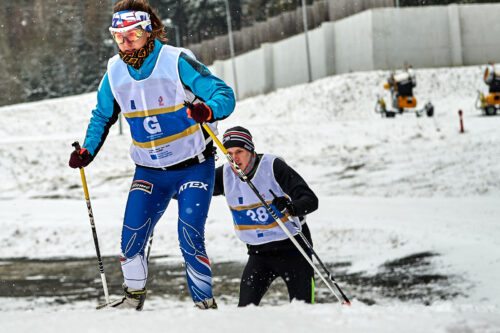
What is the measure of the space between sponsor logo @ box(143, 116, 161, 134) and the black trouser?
4.46 feet

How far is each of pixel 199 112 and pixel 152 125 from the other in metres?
0.45

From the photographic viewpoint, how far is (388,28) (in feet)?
118

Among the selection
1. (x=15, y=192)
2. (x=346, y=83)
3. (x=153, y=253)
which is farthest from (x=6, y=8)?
(x=153, y=253)

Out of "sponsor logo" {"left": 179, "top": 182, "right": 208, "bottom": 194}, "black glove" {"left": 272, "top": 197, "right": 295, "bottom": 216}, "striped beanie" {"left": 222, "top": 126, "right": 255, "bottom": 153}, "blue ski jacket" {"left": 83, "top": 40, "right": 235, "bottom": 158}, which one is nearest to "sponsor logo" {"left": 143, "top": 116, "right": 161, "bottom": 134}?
"blue ski jacket" {"left": 83, "top": 40, "right": 235, "bottom": 158}

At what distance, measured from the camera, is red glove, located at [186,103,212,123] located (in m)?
4.23

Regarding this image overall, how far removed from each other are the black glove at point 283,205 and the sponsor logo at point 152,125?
37.5 inches

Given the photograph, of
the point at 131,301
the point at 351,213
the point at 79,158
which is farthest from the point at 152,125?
the point at 351,213

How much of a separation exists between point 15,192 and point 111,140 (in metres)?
7.87

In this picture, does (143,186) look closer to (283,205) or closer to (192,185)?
(192,185)

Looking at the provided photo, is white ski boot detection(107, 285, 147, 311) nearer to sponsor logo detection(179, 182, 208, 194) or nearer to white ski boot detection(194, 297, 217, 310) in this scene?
white ski boot detection(194, 297, 217, 310)

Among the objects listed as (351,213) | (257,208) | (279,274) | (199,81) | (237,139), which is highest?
(199,81)

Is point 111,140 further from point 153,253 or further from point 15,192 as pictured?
point 153,253

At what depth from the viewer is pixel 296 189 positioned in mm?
5070

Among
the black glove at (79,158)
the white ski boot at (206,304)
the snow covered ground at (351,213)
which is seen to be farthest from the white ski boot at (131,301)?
the black glove at (79,158)
